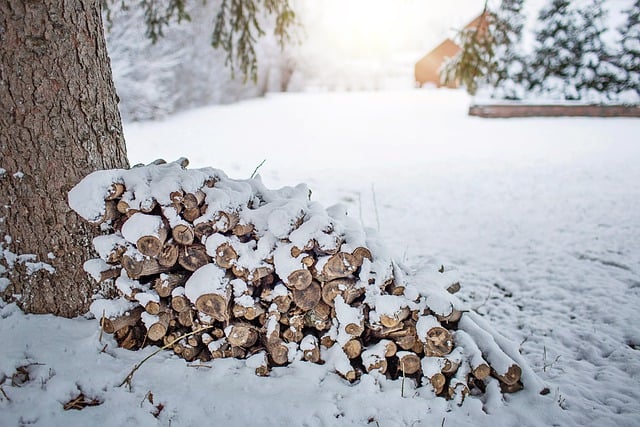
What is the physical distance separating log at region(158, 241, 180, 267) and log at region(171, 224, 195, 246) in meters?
0.05

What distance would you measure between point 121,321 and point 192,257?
517mm

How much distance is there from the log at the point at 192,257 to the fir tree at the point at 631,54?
1382 cm

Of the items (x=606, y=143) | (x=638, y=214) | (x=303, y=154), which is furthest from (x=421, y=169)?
(x=606, y=143)

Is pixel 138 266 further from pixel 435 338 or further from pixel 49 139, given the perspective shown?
pixel 435 338

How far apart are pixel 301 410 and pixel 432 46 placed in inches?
1035

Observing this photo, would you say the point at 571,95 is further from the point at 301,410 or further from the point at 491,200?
the point at 301,410

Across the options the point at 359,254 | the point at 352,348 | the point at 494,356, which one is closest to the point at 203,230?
the point at 359,254

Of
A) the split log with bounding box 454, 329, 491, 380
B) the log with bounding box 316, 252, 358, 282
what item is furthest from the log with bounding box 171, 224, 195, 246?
the split log with bounding box 454, 329, 491, 380

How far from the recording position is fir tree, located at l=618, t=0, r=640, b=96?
449 inches

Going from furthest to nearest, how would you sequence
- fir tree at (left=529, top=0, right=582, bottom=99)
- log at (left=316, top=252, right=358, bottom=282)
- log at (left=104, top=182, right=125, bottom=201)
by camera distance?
fir tree at (left=529, top=0, right=582, bottom=99) → log at (left=316, top=252, right=358, bottom=282) → log at (left=104, top=182, right=125, bottom=201)

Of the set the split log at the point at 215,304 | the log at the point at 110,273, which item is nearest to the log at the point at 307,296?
the split log at the point at 215,304

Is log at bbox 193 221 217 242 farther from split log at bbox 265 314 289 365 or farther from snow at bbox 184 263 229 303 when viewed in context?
split log at bbox 265 314 289 365

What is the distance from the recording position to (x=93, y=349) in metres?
2.17

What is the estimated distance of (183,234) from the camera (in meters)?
2.18
